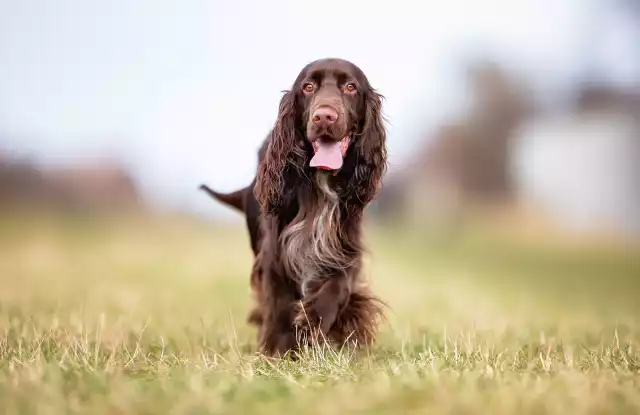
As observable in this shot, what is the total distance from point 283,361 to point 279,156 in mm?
1058

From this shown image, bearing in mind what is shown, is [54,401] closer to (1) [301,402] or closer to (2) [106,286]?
(1) [301,402]

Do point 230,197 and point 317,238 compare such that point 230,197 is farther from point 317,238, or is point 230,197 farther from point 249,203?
point 317,238

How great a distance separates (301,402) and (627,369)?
1.51m

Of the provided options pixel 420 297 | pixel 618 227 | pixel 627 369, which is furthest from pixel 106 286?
pixel 618 227

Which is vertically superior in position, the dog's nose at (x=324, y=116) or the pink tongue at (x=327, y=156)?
the dog's nose at (x=324, y=116)

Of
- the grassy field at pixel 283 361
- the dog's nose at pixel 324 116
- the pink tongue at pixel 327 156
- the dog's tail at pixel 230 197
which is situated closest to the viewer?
the grassy field at pixel 283 361

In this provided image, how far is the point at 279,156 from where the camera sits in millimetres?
4422

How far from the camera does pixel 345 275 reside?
4547 millimetres

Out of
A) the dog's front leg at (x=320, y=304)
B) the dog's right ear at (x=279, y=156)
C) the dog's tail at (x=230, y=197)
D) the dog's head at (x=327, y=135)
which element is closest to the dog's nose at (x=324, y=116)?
the dog's head at (x=327, y=135)

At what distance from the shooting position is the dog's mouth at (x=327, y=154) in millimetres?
4191

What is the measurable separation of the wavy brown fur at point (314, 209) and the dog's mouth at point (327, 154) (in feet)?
0.28

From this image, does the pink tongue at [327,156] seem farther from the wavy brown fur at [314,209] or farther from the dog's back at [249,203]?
the dog's back at [249,203]

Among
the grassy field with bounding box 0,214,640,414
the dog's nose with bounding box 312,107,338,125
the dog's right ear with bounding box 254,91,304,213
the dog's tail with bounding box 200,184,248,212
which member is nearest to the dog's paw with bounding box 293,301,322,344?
the grassy field with bounding box 0,214,640,414

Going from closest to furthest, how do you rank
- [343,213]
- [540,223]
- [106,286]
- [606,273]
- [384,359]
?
[384,359] < [343,213] < [106,286] < [606,273] < [540,223]
